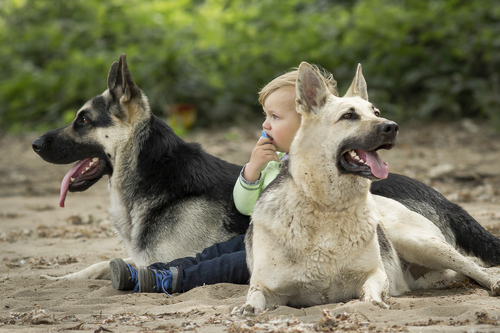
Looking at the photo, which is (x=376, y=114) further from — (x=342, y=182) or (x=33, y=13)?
(x=33, y=13)

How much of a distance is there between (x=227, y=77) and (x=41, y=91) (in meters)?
4.73

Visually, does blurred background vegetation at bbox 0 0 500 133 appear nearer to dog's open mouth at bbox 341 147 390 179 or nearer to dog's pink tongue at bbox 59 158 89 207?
dog's pink tongue at bbox 59 158 89 207

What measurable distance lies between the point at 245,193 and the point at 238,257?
1.66 feet

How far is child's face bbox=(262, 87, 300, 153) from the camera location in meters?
4.45

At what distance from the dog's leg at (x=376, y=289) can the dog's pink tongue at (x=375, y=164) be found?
655 millimetres

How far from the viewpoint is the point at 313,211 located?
3.73 m

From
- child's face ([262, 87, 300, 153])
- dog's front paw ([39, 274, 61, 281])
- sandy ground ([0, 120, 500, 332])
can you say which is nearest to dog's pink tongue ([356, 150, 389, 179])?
sandy ground ([0, 120, 500, 332])

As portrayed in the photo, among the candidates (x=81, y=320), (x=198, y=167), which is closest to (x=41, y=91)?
(x=198, y=167)

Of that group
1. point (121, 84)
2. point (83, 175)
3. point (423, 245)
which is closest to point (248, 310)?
point (423, 245)

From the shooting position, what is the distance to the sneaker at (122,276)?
14.0ft

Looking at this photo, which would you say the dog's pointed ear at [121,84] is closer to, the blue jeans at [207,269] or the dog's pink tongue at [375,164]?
the blue jeans at [207,269]

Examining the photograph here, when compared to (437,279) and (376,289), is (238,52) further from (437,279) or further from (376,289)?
(376,289)

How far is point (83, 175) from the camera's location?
521 centimetres

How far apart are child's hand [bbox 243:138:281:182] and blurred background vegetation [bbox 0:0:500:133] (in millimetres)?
9135
